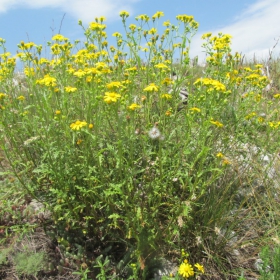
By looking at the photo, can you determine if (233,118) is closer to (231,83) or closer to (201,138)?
(231,83)

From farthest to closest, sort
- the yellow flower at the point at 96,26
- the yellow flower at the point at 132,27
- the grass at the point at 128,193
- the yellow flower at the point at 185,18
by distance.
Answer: the yellow flower at the point at 132,27 < the yellow flower at the point at 185,18 < the yellow flower at the point at 96,26 < the grass at the point at 128,193

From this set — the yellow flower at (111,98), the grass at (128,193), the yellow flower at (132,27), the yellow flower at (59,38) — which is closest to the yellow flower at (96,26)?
the grass at (128,193)

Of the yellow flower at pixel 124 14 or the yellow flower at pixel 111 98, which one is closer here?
the yellow flower at pixel 111 98

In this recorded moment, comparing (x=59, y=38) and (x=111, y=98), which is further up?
(x=59, y=38)

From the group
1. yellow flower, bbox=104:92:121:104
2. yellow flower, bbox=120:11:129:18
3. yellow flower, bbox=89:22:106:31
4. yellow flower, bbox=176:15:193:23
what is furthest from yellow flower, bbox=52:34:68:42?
yellow flower, bbox=104:92:121:104

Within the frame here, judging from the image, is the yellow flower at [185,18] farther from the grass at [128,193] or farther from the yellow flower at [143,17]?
the yellow flower at [143,17]

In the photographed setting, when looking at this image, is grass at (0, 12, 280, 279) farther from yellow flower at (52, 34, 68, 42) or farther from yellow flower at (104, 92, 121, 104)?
yellow flower at (104, 92, 121, 104)

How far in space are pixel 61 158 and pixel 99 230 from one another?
803mm

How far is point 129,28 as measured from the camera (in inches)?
142

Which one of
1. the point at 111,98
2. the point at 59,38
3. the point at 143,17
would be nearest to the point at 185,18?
the point at 143,17

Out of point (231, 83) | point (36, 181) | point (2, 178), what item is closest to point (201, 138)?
point (231, 83)

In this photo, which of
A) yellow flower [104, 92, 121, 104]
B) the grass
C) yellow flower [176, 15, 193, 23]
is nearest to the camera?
yellow flower [104, 92, 121, 104]

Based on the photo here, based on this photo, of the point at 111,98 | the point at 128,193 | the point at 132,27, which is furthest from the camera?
the point at 132,27

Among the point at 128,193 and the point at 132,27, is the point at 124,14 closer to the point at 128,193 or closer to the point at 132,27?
the point at 132,27
